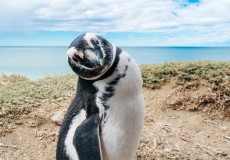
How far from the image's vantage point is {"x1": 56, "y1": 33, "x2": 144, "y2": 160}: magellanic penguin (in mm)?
1909

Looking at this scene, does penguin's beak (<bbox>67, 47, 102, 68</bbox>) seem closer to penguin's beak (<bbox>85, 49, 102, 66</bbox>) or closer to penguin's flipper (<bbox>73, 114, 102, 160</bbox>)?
penguin's beak (<bbox>85, 49, 102, 66</bbox>)

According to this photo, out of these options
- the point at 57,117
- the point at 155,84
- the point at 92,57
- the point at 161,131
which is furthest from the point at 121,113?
the point at 155,84

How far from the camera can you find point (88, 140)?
1.92m

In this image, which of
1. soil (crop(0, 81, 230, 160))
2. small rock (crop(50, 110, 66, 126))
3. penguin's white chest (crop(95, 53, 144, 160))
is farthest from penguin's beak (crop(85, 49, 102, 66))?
small rock (crop(50, 110, 66, 126))

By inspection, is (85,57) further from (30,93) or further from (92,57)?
(30,93)

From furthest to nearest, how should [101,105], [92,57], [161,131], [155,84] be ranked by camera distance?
[155,84], [161,131], [101,105], [92,57]

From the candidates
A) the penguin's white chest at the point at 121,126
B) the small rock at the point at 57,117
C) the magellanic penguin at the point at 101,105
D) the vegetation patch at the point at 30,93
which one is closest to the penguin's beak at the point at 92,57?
the magellanic penguin at the point at 101,105

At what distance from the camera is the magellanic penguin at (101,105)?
1909 mm

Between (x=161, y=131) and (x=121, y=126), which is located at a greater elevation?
(x=121, y=126)

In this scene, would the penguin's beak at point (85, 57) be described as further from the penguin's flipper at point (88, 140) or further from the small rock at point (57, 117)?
the small rock at point (57, 117)

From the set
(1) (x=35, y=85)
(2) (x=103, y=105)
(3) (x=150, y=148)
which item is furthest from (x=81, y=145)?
(1) (x=35, y=85)

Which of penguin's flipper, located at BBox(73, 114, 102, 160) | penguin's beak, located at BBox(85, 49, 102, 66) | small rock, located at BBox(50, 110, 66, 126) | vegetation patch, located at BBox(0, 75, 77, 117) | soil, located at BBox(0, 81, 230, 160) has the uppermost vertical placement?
penguin's beak, located at BBox(85, 49, 102, 66)

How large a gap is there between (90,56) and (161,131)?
2.00 m

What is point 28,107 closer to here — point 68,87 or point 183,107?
point 68,87
